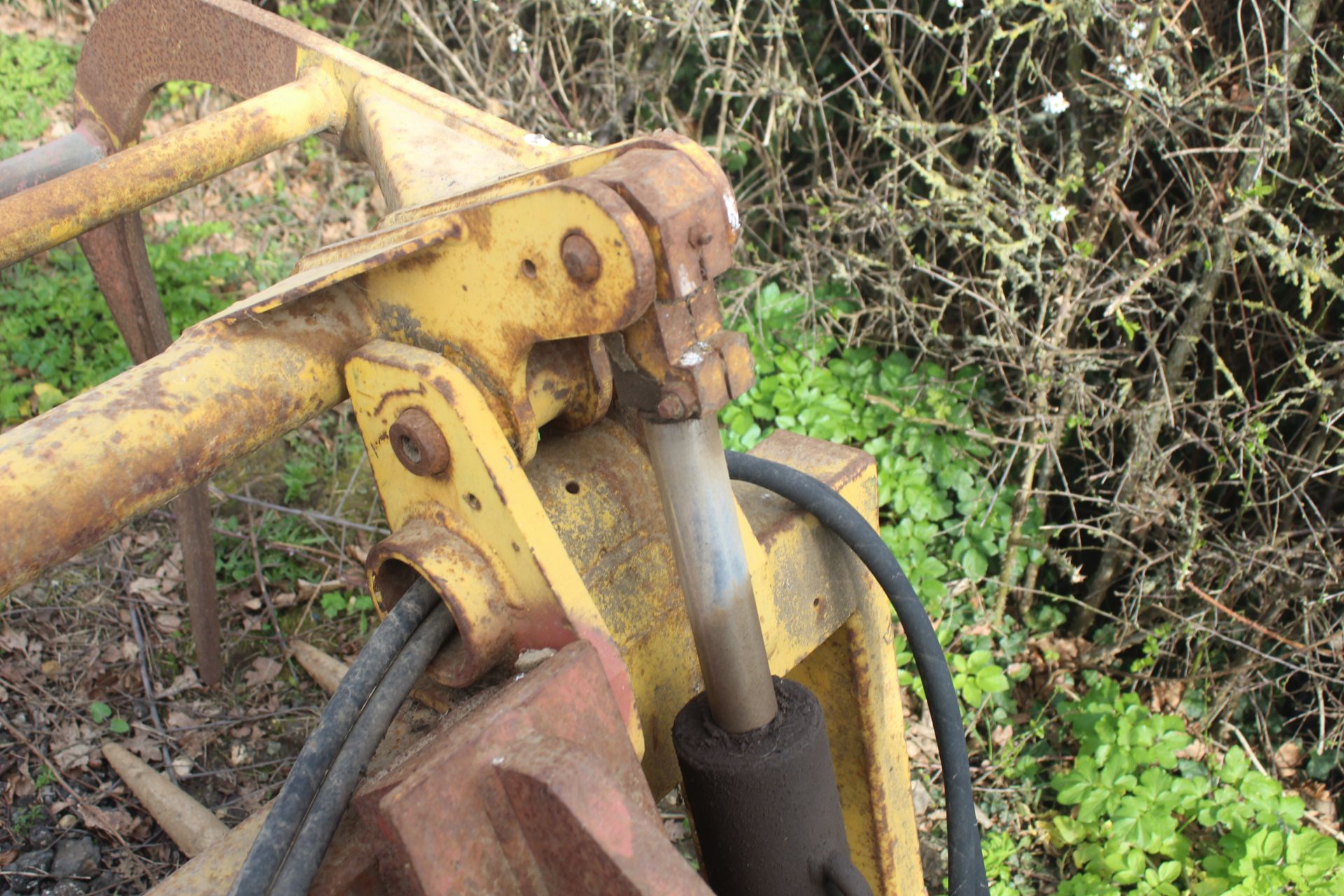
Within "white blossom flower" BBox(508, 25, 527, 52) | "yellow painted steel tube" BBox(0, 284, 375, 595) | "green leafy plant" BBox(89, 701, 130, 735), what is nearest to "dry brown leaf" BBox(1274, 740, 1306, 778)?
"yellow painted steel tube" BBox(0, 284, 375, 595)

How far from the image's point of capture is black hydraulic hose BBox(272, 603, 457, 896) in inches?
36.4

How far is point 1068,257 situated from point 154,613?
2838 mm

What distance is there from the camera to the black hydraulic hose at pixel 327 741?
0.92m

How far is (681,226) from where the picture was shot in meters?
0.97

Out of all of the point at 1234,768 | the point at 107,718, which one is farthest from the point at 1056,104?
the point at 107,718

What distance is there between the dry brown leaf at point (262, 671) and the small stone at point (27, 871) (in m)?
0.66

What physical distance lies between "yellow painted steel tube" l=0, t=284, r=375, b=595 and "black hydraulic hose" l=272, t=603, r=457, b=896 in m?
0.27

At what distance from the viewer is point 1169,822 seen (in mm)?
2545

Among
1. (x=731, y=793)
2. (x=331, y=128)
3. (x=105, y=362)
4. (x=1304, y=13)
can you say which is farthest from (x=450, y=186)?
(x=105, y=362)

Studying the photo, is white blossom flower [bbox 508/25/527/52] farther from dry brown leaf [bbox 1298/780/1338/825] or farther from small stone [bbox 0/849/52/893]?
dry brown leaf [bbox 1298/780/1338/825]

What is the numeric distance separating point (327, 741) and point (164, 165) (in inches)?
31.6

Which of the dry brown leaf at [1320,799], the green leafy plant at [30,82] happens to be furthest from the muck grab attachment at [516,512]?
the green leafy plant at [30,82]

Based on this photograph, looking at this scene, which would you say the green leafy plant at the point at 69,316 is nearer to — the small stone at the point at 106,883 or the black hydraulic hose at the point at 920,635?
the small stone at the point at 106,883

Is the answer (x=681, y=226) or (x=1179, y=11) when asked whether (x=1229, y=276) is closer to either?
(x=1179, y=11)
